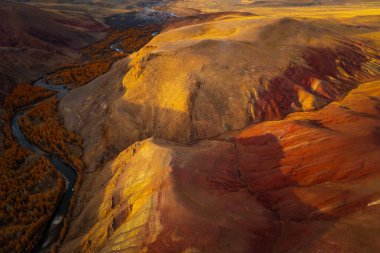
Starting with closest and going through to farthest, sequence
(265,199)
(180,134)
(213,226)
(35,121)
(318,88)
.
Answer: (213,226), (265,199), (180,134), (318,88), (35,121)

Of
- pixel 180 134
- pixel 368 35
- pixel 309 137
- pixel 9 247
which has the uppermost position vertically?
pixel 368 35

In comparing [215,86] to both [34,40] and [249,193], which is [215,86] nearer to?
[249,193]

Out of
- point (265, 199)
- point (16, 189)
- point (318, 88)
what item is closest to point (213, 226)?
point (265, 199)

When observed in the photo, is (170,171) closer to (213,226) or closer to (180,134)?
(213,226)

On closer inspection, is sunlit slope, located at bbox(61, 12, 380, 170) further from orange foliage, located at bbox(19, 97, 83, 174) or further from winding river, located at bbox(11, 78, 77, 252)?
winding river, located at bbox(11, 78, 77, 252)

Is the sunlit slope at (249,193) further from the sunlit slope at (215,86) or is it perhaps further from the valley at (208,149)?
the sunlit slope at (215,86)

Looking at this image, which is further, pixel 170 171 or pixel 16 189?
pixel 16 189

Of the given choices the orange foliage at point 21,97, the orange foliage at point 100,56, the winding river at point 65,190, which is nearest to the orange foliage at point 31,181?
the orange foliage at point 21,97
